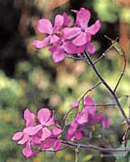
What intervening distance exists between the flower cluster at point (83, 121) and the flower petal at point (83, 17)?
9.9 inches

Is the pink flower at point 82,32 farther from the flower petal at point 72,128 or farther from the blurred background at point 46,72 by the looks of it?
the blurred background at point 46,72

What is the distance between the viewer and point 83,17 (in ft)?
3.07

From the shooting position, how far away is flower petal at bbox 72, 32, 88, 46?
888 millimetres

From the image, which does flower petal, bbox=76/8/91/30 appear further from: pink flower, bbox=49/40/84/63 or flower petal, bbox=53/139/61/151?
flower petal, bbox=53/139/61/151

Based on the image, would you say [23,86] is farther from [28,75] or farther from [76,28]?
[76,28]

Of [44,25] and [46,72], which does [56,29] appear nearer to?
[44,25]

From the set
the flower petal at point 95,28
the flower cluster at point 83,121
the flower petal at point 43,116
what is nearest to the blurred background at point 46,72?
the flower cluster at point 83,121

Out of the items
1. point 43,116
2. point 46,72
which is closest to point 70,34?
point 43,116

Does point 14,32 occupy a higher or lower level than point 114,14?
lower

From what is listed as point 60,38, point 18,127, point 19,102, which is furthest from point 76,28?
point 19,102

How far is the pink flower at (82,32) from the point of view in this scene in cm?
89

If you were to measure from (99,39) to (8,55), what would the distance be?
729 millimetres

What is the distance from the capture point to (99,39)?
3.55m

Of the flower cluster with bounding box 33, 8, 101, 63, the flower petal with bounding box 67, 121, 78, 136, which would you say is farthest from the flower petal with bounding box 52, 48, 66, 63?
the flower petal with bounding box 67, 121, 78, 136
